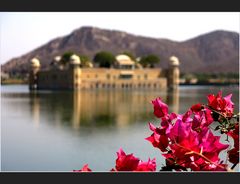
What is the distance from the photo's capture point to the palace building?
98.0ft

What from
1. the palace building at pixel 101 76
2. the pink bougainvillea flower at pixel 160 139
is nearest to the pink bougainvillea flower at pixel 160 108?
the pink bougainvillea flower at pixel 160 139

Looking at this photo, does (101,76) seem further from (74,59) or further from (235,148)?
(235,148)

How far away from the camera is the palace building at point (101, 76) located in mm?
29859

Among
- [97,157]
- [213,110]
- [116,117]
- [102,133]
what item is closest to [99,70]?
[116,117]

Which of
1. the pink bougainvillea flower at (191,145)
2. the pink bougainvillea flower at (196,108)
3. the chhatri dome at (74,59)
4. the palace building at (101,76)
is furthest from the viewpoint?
the palace building at (101,76)

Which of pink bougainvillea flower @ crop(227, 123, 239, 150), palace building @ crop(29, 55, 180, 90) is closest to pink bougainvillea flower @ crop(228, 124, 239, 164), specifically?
pink bougainvillea flower @ crop(227, 123, 239, 150)

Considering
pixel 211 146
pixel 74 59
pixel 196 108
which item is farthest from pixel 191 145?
pixel 74 59

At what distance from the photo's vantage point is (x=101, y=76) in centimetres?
3103

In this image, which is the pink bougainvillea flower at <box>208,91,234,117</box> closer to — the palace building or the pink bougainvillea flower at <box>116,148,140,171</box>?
the pink bougainvillea flower at <box>116,148,140,171</box>

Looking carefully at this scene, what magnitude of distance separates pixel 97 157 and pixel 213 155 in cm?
410

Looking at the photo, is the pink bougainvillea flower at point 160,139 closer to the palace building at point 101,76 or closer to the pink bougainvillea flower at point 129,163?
the pink bougainvillea flower at point 129,163

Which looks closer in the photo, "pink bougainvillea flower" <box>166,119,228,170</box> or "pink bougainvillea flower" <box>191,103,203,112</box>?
"pink bougainvillea flower" <box>166,119,228,170</box>

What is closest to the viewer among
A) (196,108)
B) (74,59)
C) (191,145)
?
(191,145)

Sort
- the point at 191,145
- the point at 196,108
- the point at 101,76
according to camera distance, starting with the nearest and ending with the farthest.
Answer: the point at 191,145, the point at 196,108, the point at 101,76
